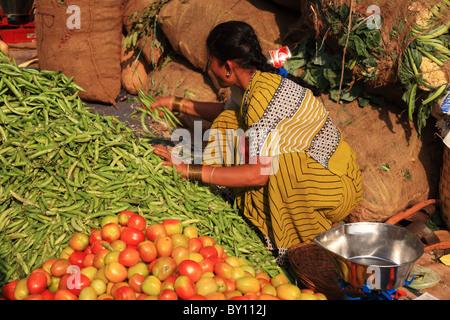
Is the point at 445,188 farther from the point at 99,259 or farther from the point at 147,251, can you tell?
the point at 99,259

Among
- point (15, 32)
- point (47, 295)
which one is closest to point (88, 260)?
point (47, 295)

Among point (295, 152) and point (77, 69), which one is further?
point (77, 69)

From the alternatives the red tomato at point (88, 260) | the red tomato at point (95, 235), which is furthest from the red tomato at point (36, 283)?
the red tomato at point (95, 235)

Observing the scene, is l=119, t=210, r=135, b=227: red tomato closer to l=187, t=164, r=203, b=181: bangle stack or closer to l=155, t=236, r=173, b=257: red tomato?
l=155, t=236, r=173, b=257: red tomato

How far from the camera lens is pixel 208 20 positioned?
12.7 ft

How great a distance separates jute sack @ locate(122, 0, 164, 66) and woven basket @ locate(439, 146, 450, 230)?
2.73 m

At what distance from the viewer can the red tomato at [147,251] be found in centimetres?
215

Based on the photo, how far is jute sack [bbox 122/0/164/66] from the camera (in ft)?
13.9

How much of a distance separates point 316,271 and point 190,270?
0.89 meters

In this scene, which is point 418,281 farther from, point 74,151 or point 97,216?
point 74,151

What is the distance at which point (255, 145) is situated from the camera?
2.55 metres

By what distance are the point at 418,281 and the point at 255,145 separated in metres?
1.28
